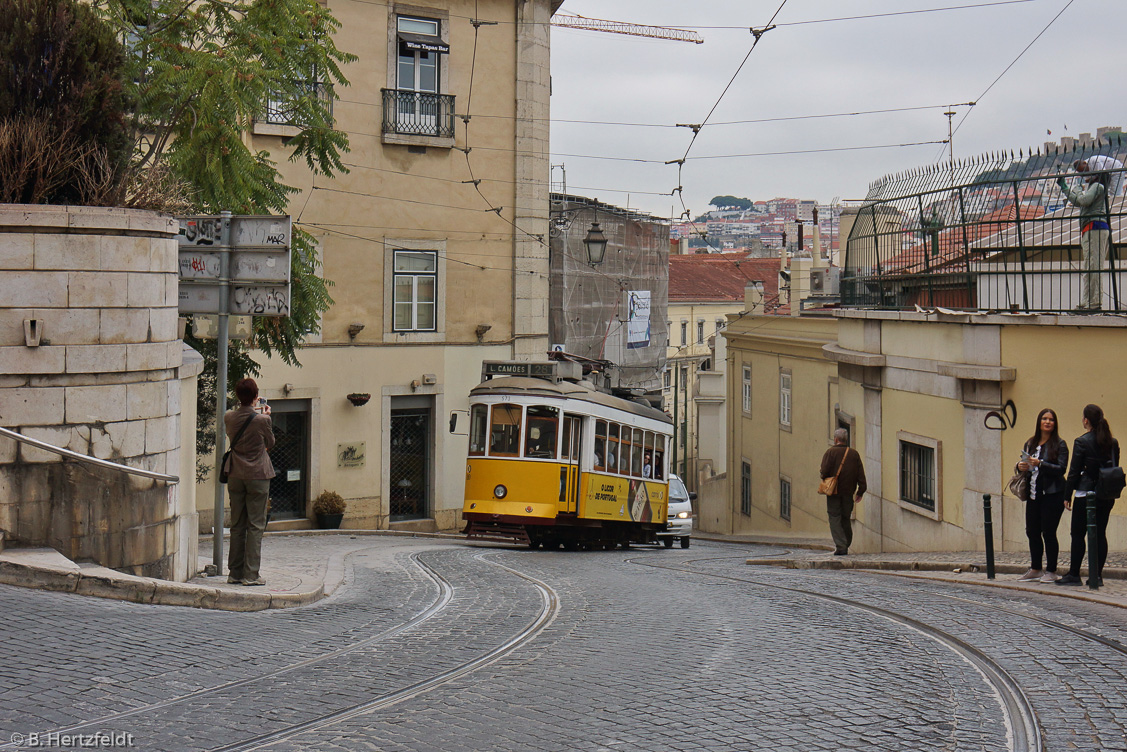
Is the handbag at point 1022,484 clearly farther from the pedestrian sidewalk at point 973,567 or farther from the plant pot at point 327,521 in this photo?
the plant pot at point 327,521

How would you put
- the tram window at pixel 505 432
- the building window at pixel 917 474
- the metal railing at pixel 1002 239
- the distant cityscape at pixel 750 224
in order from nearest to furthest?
1. the metal railing at pixel 1002 239
2. the building window at pixel 917 474
3. the tram window at pixel 505 432
4. the distant cityscape at pixel 750 224

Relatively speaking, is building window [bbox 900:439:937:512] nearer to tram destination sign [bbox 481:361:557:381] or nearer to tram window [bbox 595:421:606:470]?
tram window [bbox 595:421:606:470]

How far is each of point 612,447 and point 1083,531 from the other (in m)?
9.21

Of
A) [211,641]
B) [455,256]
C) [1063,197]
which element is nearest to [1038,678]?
[211,641]

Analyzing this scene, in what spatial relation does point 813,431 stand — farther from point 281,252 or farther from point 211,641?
point 211,641

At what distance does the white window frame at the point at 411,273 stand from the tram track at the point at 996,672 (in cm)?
1483

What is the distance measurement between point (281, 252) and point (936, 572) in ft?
26.4

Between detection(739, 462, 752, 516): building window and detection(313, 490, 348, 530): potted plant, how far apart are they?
16.0 m

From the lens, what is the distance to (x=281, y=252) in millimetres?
10398

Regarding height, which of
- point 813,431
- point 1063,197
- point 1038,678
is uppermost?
point 1063,197

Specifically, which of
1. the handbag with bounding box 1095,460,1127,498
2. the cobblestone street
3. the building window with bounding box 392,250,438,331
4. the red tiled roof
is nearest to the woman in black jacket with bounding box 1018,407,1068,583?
the handbag with bounding box 1095,460,1127,498

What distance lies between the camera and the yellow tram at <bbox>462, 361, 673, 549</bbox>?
1812 centimetres

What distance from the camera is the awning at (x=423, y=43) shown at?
25016 millimetres

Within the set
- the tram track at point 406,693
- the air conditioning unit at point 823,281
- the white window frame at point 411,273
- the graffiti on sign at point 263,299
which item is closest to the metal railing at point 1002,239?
the tram track at point 406,693
